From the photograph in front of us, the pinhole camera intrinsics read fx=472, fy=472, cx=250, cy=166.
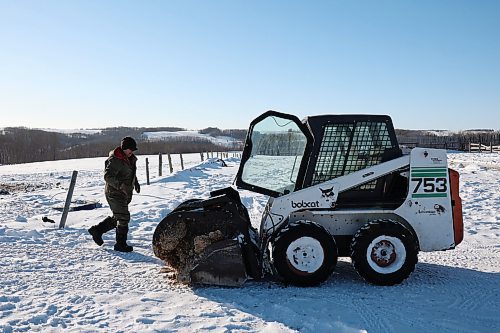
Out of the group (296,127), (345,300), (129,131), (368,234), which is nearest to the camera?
(345,300)

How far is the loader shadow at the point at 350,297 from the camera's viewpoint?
4.54 metres

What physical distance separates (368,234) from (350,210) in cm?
41

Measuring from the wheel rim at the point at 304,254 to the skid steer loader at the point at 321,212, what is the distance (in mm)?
12

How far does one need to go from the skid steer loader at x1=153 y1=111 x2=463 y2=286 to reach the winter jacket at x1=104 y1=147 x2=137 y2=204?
1.61m

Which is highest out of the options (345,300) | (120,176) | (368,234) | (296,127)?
(296,127)

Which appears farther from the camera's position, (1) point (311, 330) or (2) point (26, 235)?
(2) point (26, 235)

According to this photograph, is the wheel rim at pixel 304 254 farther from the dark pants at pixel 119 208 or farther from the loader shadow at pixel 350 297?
the dark pants at pixel 119 208

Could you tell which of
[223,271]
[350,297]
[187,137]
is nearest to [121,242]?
[223,271]

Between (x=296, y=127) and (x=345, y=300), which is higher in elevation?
(x=296, y=127)

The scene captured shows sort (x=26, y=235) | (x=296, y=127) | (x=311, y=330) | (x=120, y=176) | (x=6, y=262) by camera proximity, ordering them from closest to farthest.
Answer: (x=311, y=330), (x=296, y=127), (x=6, y=262), (x=120, y=176), (x=26, y=235)

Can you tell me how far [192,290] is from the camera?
212 inches

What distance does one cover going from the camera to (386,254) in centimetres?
564

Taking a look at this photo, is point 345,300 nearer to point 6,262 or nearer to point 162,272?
point 162,272

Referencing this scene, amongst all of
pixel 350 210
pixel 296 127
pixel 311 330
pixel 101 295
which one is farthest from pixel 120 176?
pixel 311 330
